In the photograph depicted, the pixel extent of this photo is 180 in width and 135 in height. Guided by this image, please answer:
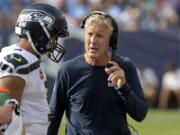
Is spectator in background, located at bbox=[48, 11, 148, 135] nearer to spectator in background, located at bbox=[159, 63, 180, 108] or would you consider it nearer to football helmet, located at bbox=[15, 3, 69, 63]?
football helmet, located at bbox=[15, 3, 69, 63]

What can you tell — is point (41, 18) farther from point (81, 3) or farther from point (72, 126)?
point (81, 3)

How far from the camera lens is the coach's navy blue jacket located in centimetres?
563

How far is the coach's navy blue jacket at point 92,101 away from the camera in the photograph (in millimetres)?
5629

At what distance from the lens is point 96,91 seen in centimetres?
570

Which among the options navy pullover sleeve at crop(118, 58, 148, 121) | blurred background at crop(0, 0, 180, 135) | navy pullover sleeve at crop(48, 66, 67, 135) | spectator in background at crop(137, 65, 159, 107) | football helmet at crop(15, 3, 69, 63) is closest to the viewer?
football helmet at crop(15, 3, 69, 63)

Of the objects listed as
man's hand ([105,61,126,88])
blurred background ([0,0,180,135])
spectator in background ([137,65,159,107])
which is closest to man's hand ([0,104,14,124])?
man's hand ([105,61,126,88])

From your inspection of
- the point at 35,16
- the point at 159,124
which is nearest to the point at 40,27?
the point at 35,16

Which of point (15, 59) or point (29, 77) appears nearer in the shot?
point (15, 59)

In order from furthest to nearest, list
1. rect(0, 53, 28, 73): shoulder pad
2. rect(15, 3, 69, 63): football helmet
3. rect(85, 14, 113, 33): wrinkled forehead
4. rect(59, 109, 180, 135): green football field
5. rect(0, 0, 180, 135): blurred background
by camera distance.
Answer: rect(0, 0, 180, 135): blurred background → rect(59, 109, 180, 135): green football field → rect(85, 14, 113, 33): wrinkled forehead → rect(15, 3, 69, 63): football helmet → rect(0, 53, 28, 73): shoulder pad

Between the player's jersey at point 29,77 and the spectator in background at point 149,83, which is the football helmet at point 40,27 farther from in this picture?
the spectator in background at point 149,83

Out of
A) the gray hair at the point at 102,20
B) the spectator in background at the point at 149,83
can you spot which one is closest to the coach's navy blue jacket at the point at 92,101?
the gray hair at the point at 102,20

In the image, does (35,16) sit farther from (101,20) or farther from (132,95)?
(132,95)

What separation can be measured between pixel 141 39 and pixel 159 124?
12.9 feet

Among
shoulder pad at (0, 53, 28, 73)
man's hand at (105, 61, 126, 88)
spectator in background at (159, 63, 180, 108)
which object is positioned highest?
shoulder pad at (0, 53, 28, 73)
